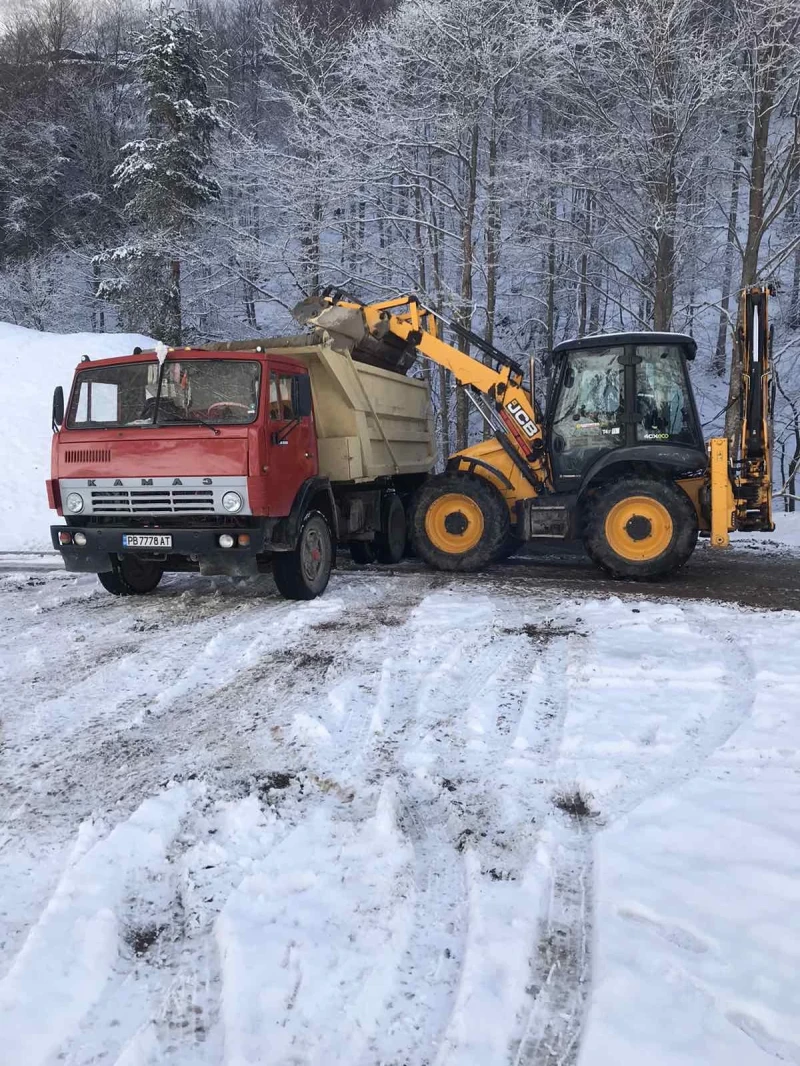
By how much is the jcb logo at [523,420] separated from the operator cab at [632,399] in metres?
0.50

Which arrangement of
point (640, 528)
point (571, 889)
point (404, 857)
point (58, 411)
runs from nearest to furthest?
1. point (571, 889)
2. point (404, 857)
3. point (58, 411)
4. point (640, 528)

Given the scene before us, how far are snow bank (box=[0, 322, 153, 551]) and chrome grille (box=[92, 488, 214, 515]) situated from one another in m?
5.70

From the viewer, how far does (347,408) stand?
8.29 m

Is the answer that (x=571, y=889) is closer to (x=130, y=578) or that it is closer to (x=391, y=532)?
(x=130, y=578)

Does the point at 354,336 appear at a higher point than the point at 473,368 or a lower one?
higher

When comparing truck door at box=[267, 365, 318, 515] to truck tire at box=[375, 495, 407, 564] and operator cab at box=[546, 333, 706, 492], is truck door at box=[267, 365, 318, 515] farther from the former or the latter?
operator cab at box=[546, 333, 706, 492]

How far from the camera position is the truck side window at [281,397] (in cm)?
692

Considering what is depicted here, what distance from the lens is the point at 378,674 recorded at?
4.95 m

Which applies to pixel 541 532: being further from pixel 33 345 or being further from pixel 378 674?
pixel 33 345

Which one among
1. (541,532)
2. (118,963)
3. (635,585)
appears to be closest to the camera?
(118,963)

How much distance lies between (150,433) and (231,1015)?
17.8 feet

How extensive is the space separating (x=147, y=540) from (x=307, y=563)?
1.50 meters

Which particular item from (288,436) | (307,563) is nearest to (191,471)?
(288,436)

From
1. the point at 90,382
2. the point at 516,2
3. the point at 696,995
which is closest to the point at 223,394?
the point at 90,382
